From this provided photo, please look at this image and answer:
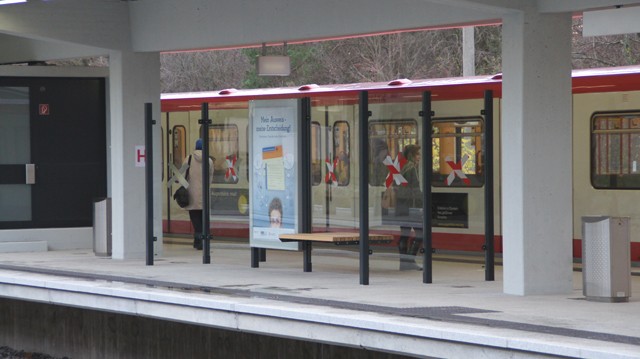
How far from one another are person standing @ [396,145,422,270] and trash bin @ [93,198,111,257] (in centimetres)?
557

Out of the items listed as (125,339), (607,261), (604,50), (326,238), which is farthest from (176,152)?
(604,50)

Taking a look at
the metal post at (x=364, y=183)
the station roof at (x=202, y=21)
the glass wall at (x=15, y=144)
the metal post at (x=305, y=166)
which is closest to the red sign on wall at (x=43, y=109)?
the glass wall at (x=15, y=144)

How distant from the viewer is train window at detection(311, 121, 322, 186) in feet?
51.0

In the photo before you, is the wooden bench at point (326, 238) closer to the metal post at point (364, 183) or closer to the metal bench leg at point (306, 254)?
the metal bench leg at point (306, 254)

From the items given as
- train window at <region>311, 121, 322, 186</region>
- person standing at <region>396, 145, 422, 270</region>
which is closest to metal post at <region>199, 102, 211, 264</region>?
train window at <region>311, 121, 322, 186</region>

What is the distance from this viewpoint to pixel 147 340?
46.7ft

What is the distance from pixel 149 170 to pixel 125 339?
3073 mm

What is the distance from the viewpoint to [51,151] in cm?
1983

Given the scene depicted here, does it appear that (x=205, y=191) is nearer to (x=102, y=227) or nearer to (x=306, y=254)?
(x=306, y=254)

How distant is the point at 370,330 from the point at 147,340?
15.6 feet

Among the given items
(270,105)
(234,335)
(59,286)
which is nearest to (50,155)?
(270,105)

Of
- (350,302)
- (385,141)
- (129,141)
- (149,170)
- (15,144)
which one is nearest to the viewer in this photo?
(350,302)

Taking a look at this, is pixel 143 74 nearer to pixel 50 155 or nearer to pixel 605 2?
pixel 50 155

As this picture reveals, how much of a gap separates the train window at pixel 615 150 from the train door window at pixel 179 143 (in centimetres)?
937
